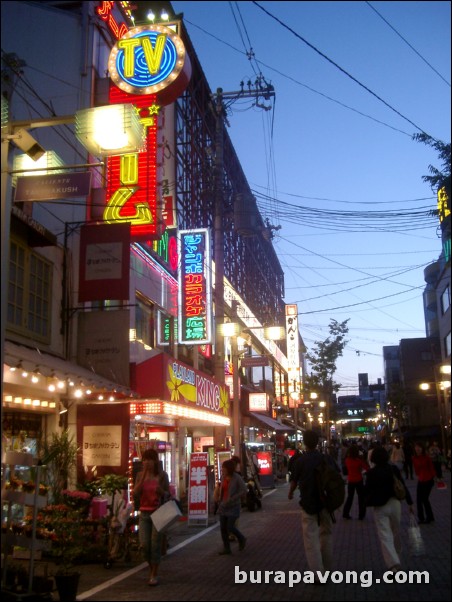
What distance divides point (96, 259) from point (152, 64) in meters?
5.50

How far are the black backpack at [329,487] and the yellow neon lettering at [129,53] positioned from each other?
1176 cm

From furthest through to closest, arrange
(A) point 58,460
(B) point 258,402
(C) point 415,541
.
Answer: (B) point 258,402 < (A) point 58,460 < (C) point 415,541

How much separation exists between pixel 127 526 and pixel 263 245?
161 ft

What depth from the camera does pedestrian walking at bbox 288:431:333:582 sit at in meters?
8.19

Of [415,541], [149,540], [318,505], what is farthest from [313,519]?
[149,540]

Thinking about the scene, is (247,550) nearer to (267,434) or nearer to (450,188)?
(450,188)

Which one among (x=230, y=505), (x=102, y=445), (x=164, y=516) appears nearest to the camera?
(x=164, y=516)

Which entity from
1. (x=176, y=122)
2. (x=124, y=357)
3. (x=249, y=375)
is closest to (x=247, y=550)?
(x=124, y=357)

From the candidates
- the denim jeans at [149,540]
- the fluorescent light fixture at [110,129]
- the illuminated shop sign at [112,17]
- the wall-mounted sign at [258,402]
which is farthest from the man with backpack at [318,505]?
the wall-mounted sign at [258,402]

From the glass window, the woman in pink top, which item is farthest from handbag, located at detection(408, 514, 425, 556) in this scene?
the glass window

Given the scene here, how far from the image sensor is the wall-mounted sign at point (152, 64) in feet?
52.7

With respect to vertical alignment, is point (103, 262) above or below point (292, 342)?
below

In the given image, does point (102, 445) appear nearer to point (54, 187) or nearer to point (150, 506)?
point (150, 506)

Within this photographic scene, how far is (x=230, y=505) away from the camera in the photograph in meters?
11.5
